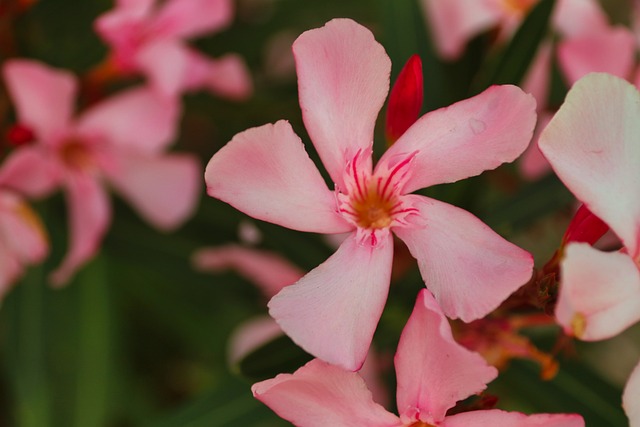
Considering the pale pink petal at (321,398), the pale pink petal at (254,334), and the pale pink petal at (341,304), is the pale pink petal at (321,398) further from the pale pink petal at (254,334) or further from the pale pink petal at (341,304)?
the pale pink petal at (254,334)

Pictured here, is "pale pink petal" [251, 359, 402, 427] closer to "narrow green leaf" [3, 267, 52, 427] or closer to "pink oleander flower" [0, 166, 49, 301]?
"pink oleander flower" [0, 166, 49, 301]

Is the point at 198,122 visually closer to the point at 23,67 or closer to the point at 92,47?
the point at 92,47

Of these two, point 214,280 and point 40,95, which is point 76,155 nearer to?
point 40,95

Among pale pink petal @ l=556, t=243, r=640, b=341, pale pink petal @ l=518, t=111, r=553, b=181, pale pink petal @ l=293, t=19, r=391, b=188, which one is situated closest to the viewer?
pale pink petal @ l=556, t=243, r=640, b=341

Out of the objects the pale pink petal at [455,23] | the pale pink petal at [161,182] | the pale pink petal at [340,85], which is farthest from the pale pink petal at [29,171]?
the pale pink petal at [455,23]

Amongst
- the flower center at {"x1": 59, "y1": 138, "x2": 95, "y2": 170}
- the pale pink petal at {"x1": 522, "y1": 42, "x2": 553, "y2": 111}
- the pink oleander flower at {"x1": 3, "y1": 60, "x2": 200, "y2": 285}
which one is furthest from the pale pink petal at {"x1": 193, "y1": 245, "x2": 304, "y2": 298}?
the pale pink petal at {"x1": 522, "y1": 42, "x2": 553, "y2": 111}

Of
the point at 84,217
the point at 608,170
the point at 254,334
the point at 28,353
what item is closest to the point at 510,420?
the point at 608,170
